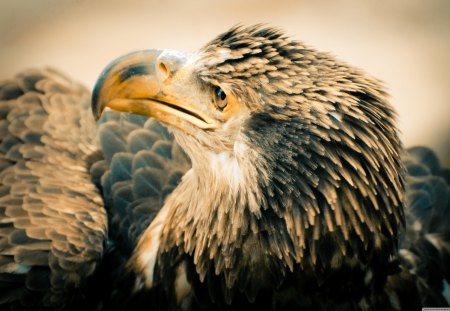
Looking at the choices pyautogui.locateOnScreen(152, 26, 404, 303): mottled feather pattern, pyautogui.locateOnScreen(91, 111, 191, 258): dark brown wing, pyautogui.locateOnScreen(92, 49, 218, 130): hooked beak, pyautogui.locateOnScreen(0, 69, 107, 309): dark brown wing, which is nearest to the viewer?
pyautogui.locateOnScreen(152, 26, 404, 303): mottled feather pattern

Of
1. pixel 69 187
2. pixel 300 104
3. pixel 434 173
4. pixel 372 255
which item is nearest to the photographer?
pixel 300 104

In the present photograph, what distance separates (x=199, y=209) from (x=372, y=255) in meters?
0.59

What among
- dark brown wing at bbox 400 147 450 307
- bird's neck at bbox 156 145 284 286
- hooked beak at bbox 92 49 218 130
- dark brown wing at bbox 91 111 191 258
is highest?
hooked beak at bbox 92 49 218 130

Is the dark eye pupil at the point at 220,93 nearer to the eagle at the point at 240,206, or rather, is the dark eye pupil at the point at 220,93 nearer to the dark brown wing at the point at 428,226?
the eagle at the point at 240,206

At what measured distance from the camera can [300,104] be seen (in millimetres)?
2139

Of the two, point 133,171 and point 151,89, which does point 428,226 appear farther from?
point 151,89

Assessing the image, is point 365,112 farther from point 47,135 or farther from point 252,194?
point 47,135

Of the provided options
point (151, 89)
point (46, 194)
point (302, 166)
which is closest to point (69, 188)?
point (46, 194)

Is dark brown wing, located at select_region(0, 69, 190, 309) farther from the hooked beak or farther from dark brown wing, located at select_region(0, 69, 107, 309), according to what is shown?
the hooked beak

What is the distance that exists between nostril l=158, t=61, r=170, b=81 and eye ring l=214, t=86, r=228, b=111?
170 millimetres

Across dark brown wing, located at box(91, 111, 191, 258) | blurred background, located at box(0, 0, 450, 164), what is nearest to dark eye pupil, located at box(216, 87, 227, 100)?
dark brown wing, located at box(91, 111, 191, 258)

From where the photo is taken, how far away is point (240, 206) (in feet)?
7.38

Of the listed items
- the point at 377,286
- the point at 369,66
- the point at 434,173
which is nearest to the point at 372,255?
the point at 377,286

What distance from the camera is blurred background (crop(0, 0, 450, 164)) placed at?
3.15 metres
